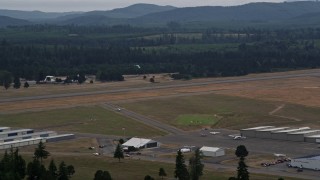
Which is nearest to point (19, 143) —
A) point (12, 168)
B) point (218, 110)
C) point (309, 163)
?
point (12, 168)

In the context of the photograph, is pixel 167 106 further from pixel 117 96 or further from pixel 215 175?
pixel 215 175

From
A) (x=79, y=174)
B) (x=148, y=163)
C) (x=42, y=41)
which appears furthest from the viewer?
(x=42, y=41)

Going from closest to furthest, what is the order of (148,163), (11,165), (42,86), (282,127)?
1. (11,165)
2. (148,163)
3. (282,127)
4. (42,86)

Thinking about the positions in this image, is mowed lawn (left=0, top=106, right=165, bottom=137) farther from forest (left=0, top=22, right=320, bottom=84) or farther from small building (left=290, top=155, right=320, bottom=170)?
forest (left=0, top=22, right=320, bottom=84)

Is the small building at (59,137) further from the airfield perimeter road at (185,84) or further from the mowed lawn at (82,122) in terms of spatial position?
the airfield perimeter road at (185,84)

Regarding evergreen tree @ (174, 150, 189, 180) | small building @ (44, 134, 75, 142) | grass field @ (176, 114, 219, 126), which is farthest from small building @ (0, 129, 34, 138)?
evergreen tree @ (174, 150, 189, 180)

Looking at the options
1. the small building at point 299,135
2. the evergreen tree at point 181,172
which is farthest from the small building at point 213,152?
the evergreen tree at point 181,172

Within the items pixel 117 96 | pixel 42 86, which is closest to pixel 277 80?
pixel 117 96
